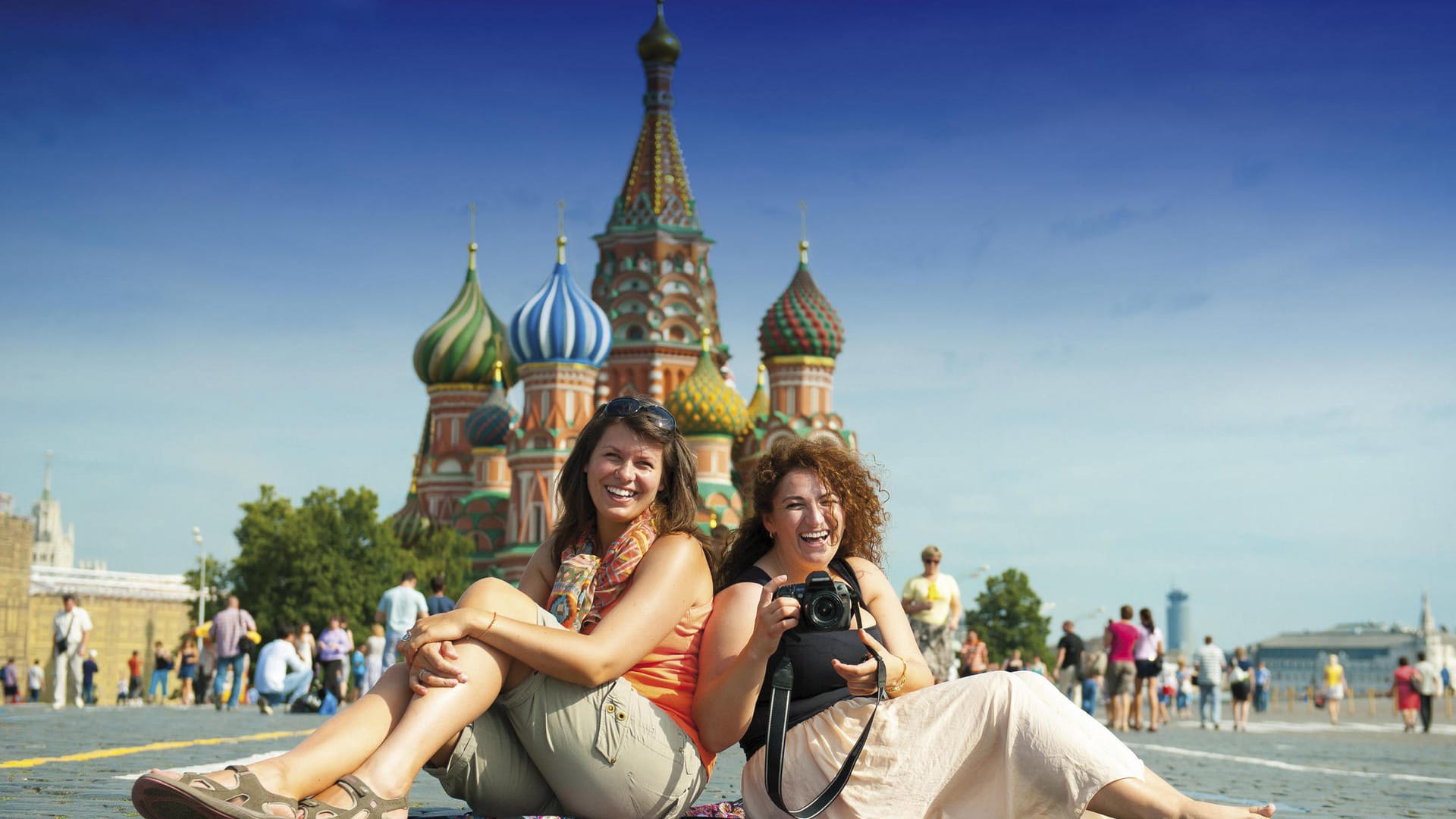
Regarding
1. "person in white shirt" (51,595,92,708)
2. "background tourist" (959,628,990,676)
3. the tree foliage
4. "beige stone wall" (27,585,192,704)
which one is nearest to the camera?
"background tourist" (959,628,990,676)

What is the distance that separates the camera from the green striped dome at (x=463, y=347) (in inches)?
2435

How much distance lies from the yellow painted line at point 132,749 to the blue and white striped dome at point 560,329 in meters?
40.8

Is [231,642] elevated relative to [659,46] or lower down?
lower down

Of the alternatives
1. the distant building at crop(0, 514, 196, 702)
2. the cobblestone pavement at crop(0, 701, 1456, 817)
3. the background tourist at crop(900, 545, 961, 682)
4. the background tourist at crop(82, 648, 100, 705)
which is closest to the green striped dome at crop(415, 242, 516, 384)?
the distant building at crop(0, 514, 196, 702)

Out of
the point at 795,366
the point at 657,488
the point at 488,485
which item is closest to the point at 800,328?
the point at 795,366

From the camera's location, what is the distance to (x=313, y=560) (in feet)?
163

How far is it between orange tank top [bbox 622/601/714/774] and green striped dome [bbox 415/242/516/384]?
57.7 m

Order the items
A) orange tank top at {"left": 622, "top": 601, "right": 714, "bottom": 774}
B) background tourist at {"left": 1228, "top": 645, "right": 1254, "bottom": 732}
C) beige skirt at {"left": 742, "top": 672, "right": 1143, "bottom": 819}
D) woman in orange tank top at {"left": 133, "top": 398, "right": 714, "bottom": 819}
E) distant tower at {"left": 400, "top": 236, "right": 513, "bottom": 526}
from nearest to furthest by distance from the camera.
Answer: woman in orange tank top at {"left": 133, "top": 398, "right": 714, "bottom": 819}
beige skirt at {"left": 742, "top": 672, "right": 1143, "bottom": 819}
orange tank top at {"left": 622, "top": 601, "right": 714, "bottom": 774}
background tourist at {"left": 1228, "top": 645, "right": 1254, "bottom": 732}
distant tower at {"left": 400, "top": 236, "right": 513, "bottom": 526}

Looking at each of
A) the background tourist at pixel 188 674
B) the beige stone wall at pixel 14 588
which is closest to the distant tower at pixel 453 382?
the beige stone wall at pixel 14 588

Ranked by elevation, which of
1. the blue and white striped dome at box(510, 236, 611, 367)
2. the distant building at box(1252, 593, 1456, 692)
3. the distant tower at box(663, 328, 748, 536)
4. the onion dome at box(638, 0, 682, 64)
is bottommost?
the distant building at box(1252, 593, 1456, 692)

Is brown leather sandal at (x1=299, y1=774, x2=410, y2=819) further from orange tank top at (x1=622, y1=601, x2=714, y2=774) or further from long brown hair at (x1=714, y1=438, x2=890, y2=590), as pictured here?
long brown hair at (x1=714, y1=438, x2=890, y2=590)

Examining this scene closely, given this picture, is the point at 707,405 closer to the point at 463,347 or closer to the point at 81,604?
the point at 463,347

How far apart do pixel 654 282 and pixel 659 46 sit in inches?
419

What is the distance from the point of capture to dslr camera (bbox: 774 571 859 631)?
435cm
